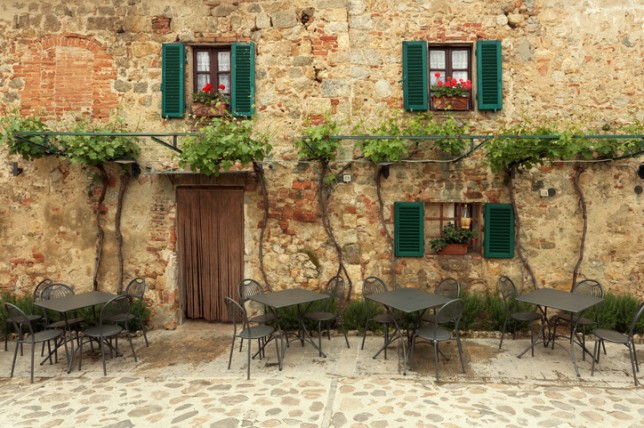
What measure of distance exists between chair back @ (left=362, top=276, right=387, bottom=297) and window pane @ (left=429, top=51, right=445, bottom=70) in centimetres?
363

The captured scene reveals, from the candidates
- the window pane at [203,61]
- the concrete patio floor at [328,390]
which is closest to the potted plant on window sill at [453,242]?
the concrete patio floor at [328,390]

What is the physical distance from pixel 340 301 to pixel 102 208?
425 cm

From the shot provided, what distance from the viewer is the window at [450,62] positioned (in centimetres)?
694

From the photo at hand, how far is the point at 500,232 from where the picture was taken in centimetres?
677

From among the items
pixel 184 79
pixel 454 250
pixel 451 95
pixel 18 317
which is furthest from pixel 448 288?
pixel 18 317

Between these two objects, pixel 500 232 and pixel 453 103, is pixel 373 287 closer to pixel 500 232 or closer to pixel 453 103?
pixel 500 232

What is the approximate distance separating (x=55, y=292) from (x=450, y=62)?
287 inches

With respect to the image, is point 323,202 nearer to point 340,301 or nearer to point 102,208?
point 340,301

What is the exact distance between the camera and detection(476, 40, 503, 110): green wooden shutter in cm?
670

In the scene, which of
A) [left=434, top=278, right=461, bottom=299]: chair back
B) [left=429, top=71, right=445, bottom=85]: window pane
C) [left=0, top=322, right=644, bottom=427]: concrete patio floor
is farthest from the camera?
[left=429, top=71, right=445, bottom=85]: window pane

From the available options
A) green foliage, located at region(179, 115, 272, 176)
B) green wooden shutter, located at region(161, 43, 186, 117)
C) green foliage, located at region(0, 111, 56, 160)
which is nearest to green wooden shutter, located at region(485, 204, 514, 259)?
green foliage, located at region(179, 115, 272, 176)

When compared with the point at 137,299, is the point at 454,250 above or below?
above

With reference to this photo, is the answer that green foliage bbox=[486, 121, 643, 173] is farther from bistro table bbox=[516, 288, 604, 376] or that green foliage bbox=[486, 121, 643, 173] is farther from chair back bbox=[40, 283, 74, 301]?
chair back bbox=[40, 283, 74, 301]

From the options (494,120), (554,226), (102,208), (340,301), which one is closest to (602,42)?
(494,120)
